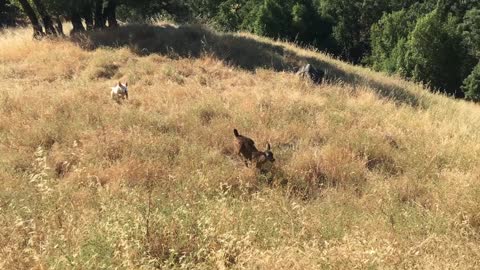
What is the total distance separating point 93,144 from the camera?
586 cm

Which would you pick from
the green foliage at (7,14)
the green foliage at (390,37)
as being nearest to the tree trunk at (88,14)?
the green foliage at (7,14)

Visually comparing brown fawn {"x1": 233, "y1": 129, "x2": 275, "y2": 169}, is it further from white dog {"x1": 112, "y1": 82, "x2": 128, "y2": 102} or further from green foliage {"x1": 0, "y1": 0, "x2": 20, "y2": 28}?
green foliage {"x1": 0, "y1": 0, "x2": 20, "y2": 28}

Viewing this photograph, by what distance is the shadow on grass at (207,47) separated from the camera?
482 inches

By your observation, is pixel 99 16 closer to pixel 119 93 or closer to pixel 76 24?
pixel 76 24

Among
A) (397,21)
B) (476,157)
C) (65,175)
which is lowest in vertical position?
(397,21)

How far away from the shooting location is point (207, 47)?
1295cm

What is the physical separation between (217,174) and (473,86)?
3622 cm

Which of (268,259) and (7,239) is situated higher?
(268,259)

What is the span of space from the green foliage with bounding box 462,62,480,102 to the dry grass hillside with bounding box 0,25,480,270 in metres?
28.9

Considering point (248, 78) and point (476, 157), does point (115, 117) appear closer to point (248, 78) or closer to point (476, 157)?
point (248, 78)

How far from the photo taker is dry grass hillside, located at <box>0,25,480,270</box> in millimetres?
3363

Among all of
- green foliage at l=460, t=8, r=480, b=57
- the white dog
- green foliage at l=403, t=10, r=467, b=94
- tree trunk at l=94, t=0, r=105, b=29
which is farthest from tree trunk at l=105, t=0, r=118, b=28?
green foliage at l=460, t=8, r=480, b=57

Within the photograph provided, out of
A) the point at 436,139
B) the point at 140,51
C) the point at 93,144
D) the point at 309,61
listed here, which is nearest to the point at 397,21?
the point at 309,61

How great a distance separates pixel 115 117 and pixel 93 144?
1.25 metres
